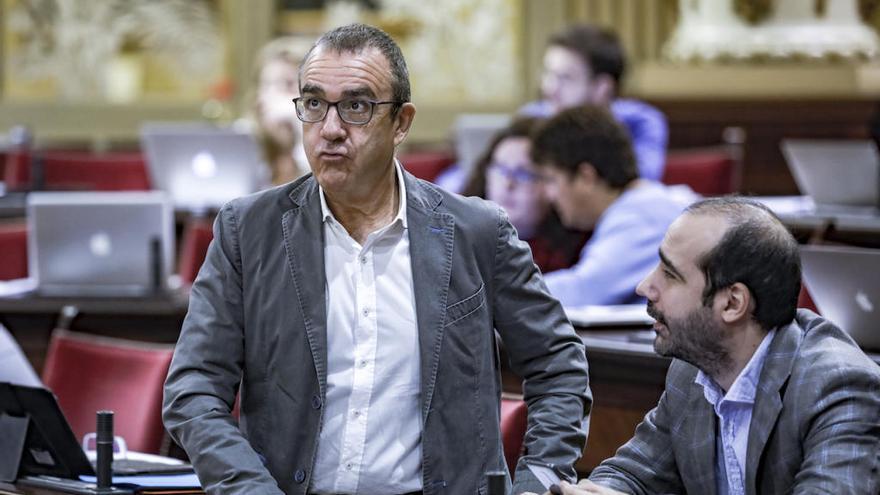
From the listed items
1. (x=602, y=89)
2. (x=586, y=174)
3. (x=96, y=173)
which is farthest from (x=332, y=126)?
(x=96, y=173)

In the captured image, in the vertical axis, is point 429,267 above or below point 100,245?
above

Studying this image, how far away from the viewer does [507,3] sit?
1034cm

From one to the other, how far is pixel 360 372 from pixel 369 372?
0.02 meters

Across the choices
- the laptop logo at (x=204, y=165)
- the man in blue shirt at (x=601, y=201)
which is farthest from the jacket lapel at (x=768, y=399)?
the laptop logo at (x=204, y=165)

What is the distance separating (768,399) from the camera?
8.62 ft

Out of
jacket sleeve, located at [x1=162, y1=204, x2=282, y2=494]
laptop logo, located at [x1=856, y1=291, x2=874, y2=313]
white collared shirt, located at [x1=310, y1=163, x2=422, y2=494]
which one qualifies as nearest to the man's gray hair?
white collared shirt, located at [x1=310, y1=163, x2=422, y2=494]

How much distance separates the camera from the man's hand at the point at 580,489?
2650mm

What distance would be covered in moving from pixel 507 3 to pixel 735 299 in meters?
7.85

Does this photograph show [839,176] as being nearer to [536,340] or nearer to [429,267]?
[536,340]

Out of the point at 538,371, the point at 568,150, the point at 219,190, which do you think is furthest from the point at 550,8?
the point at 538,371

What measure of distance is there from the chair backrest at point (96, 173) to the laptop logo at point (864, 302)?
532 centimetres

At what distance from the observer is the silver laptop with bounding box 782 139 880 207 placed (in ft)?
Answer: 21.5

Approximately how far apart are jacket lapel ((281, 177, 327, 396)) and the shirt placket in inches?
2.3

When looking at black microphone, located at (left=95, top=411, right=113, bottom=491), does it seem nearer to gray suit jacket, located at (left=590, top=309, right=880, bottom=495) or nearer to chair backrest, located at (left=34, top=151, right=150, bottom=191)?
gray suit jacket, located at (left=590, top=309, right=880, bottom=495)
